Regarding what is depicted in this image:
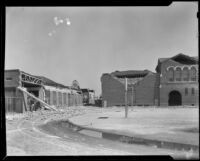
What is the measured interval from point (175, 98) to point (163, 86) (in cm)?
378

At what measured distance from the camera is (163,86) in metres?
44.2

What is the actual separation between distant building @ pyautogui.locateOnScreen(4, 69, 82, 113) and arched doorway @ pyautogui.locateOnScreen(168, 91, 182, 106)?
2208 centimetres

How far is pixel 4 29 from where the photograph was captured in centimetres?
456

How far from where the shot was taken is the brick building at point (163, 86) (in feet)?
140

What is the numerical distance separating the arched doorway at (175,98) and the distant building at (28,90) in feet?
72.5

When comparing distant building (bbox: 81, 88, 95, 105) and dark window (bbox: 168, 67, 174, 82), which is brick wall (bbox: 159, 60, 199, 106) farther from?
distant building (bbox: 81, 88, 95, 105)

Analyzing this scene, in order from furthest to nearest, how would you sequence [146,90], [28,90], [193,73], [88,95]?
[88,95], [146,90], [193,73], [28,90]

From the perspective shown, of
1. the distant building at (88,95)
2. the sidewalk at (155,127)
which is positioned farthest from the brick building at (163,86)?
the sidewalk at (155,127)

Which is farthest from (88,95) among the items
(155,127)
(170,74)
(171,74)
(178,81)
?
(155,127)

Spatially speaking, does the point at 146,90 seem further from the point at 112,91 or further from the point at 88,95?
the point at 88,95

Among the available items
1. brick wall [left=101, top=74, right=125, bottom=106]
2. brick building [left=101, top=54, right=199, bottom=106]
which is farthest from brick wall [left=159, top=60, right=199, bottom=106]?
brick wall [left=101, top=74, right=125, bottom=106]

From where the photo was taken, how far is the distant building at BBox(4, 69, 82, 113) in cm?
2303
